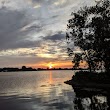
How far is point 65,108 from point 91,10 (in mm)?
43311

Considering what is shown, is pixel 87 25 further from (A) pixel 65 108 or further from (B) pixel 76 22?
(A) pixel 65 108

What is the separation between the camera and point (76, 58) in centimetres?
8119

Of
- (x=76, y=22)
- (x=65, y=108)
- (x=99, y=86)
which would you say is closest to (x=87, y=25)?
(x=76, y=22)

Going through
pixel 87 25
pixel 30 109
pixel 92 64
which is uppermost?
pixel 87 25

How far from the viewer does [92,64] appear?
75375mm

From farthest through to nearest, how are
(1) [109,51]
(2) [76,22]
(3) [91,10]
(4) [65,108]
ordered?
(2) [76,22] → (3) [91,10] → (1) [109,51] → (4) [65,108]

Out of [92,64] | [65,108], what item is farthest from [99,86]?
[65,108]

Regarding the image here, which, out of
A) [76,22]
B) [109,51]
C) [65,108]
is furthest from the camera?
[76,22]

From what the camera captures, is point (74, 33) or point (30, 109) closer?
point (30, 109)

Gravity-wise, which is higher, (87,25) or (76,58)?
(87,25)

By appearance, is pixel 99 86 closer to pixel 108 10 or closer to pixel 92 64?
pixel 92 64

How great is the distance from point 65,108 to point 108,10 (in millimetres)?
39954

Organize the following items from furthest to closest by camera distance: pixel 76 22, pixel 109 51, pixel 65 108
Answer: pixel 76 22, pixel 109 51, pixel 65 108

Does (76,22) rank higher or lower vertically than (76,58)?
higher
